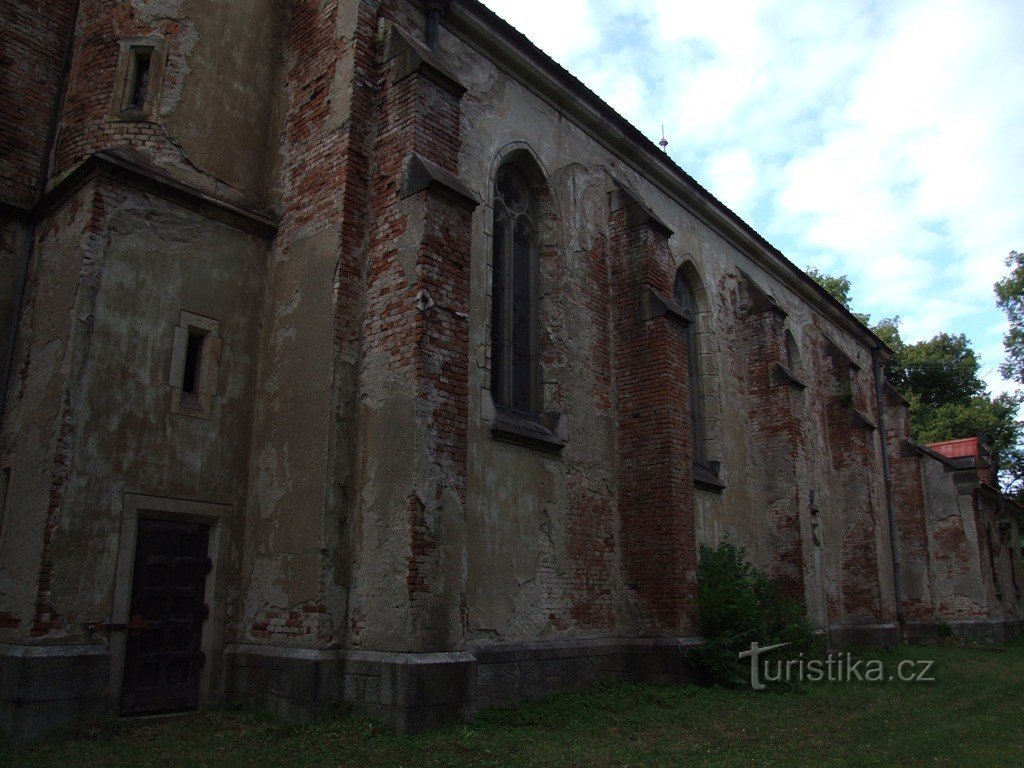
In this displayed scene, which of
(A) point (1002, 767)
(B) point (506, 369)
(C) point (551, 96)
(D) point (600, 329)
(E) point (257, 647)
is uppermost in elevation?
(C) point (551, 96)

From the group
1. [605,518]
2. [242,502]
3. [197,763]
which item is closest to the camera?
[197,763]

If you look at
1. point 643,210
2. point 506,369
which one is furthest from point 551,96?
point 506,369

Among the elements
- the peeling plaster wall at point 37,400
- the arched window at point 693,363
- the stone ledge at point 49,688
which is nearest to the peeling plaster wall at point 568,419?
the arched window at point 693,363

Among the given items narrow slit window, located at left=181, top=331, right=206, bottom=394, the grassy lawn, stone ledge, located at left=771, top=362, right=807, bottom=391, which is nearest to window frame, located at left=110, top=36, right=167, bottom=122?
narrow slit window, located at left=181, top=331, right=206, bottom=394

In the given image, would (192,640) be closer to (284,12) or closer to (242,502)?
(242,502)

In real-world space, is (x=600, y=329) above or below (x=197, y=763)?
above

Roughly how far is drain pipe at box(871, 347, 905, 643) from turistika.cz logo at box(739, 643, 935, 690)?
4.06 m

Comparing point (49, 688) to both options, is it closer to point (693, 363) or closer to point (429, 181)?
point (429, 181)

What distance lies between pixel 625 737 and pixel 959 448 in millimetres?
22097

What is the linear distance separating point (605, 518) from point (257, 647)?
4.90 meters

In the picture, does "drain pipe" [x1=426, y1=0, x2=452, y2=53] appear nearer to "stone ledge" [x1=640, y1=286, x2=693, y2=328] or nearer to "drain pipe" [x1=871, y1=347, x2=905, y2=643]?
"stone ledge" [x1=640, y1=286, x2=693, y2=328]

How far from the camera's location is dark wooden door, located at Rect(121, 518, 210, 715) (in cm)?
764

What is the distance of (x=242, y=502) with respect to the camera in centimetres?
876

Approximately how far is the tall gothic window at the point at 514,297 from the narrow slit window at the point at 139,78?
439cm
